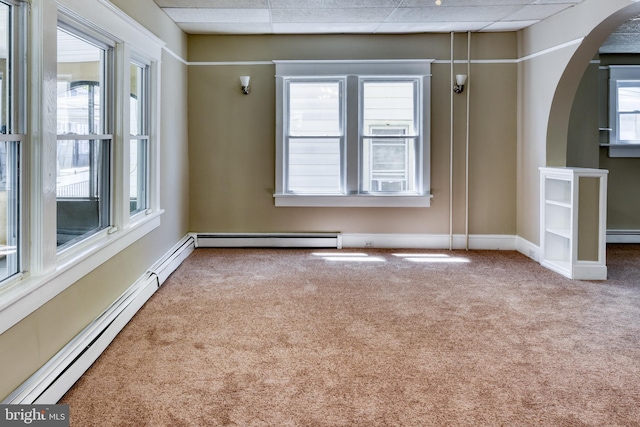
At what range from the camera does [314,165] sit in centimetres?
640

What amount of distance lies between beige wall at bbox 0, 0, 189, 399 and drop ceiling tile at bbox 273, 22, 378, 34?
114 cm

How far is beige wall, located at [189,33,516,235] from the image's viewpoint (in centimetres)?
625

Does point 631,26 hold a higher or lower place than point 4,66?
higher

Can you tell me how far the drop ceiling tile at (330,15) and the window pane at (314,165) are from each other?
1400mm

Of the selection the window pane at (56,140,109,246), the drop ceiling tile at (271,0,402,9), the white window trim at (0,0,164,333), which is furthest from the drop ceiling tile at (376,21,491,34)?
the window pane at (56,140,109,246)

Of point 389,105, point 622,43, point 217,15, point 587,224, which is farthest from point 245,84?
point 622,43

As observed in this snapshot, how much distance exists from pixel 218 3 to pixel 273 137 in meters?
1.83

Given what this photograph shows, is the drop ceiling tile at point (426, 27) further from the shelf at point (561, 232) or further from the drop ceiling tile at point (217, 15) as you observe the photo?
the shelf at point (561, 232)

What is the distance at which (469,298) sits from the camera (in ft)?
14.1

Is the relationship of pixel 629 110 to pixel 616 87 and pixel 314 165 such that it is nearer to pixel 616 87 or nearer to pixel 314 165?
pixel 616 87

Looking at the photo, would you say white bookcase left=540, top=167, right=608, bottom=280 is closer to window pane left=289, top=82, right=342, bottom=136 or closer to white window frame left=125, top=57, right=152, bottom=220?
window pane left=289, top=82, right=342, bottom=136

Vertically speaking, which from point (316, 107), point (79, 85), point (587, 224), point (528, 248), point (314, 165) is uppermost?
point (316, 107)

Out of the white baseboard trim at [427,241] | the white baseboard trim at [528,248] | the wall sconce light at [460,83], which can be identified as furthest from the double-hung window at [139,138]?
the white baseboard trim at [528,248]

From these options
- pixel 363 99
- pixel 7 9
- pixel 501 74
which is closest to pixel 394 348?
pixel 7 9
